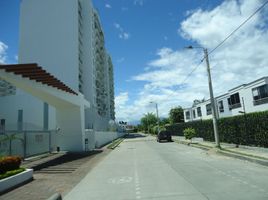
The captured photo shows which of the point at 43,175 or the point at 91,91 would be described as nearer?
the point at 43,175

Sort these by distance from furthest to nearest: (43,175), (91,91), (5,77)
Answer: (91,91), (5,77), (43,175)

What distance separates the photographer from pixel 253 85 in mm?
38469

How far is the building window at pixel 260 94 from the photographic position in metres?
36.0

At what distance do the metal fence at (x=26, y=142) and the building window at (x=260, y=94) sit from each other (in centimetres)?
2854

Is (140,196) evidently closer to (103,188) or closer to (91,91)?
(103,188)

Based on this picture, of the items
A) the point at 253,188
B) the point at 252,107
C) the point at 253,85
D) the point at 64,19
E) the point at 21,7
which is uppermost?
the point at 21,7

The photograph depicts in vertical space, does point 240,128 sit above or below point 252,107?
below

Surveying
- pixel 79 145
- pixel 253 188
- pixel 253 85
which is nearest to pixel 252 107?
pixel 253 85

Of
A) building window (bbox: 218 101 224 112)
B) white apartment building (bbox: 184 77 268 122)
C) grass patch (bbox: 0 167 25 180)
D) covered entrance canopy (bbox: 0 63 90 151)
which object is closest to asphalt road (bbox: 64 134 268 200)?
grass patch (bbox: 0 167 25 180)

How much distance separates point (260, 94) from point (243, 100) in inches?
190

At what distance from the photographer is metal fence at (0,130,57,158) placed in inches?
688

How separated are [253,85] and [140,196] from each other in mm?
35973

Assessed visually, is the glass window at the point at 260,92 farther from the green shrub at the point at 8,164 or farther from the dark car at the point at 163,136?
the green shrub at the point at 8,164

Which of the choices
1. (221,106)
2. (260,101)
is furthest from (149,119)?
(260,101)
